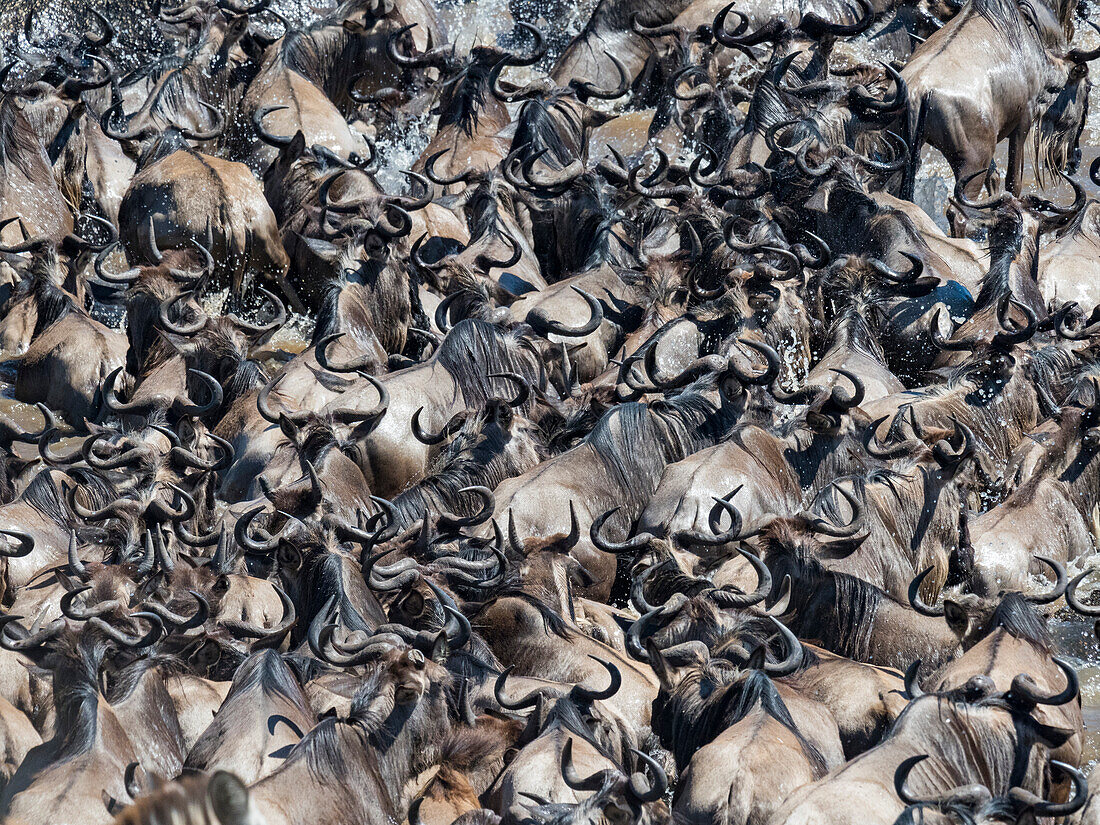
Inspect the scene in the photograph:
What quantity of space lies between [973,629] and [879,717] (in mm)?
885

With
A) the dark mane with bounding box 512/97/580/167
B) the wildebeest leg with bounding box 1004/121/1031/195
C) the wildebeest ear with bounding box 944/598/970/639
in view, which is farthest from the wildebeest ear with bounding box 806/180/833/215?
the wildebeest ear with bounding box 944/598/970/639

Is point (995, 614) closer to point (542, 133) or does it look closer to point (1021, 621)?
point (1021, 621)

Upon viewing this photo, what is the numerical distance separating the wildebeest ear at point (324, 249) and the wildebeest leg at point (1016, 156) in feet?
19.2

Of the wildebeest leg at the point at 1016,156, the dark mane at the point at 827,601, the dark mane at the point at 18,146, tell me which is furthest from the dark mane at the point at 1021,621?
the dark mane at the point at 18,146

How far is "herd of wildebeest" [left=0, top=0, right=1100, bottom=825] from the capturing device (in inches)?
255

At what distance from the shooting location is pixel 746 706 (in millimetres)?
6543

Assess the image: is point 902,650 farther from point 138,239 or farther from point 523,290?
point 138,239

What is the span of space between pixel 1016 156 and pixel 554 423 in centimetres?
570

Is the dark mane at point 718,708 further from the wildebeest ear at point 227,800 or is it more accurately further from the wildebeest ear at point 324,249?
the wildebeest ear at point 324,249

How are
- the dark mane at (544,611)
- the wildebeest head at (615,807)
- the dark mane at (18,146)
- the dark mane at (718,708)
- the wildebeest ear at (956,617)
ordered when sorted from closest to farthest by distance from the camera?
the wildebeest head at (615,807), the dark mane at (718,708), the wildebeest ear at (956,617), the dark mane at (544,611), the dark mane at (18,146)

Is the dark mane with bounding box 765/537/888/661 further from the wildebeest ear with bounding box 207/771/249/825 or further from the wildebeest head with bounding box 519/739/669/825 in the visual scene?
the wildebeest ear with bounding box 207/771/249/825

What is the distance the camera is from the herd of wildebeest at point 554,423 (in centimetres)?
646

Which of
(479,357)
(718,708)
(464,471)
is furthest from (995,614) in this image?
(479,357)

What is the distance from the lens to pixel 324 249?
11562mm
